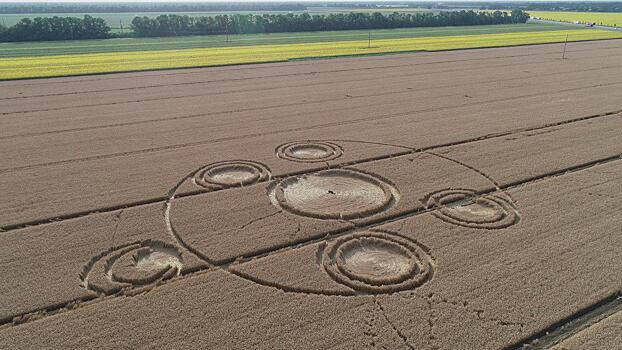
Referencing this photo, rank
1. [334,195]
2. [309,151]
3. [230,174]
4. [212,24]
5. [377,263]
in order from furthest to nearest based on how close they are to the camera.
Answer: [212,24] → [309,151] → [230,174] → [334,195] → [377,263]

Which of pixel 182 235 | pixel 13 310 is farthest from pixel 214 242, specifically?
pixel 13 310

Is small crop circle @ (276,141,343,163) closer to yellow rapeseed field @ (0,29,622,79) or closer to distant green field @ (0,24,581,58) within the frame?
yellow rapeseed field @ (0,29,622,79)

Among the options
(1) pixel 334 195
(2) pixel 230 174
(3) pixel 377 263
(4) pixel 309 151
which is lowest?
(3) pixel 377 263

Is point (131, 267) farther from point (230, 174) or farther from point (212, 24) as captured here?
point (212, 24)

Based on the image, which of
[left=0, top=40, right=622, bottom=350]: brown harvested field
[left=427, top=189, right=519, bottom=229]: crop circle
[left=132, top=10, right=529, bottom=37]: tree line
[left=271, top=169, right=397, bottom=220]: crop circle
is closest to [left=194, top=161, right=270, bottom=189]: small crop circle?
[left=0, top=40, right=622, bottom=350]: brown harvested field

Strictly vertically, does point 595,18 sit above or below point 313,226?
above

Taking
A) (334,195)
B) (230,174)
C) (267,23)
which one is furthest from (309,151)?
(267,23)

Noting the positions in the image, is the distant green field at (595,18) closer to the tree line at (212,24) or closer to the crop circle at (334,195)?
the tree line at (212,24)
